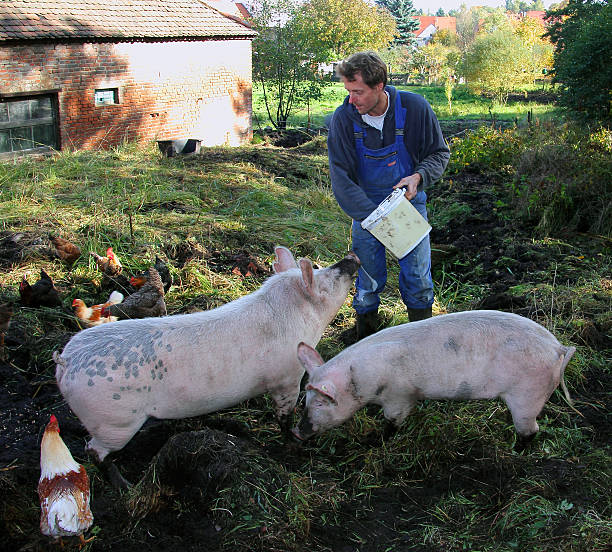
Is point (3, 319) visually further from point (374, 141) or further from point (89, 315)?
point (374, 141)

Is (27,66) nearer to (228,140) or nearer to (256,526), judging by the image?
(228,140)

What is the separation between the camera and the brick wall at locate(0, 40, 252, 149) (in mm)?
Result: 14023

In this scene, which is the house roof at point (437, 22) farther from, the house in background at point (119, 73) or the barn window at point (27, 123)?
the barn window at point (27, 123)

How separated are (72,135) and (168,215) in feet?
28.1

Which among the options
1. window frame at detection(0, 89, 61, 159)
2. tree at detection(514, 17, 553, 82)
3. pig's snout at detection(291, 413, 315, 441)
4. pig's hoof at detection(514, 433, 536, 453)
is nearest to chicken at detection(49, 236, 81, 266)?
pig's snout at detection(291, 413, 315, 441)

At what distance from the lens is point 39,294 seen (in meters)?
5.17

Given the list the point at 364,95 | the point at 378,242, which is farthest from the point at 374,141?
the point at 378,242

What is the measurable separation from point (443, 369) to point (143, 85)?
15.1 m

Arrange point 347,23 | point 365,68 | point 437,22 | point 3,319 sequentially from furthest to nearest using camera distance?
point 437,22, point 347,23, point 3,319, point 365,68

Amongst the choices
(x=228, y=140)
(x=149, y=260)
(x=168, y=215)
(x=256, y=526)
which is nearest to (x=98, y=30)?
(x=228, y=140)

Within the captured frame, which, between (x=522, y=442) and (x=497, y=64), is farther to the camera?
(x=497, y=64)

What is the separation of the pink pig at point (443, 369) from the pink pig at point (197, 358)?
0.86ft

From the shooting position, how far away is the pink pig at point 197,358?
339cm

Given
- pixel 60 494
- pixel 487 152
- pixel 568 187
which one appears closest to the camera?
pixel 60 494
